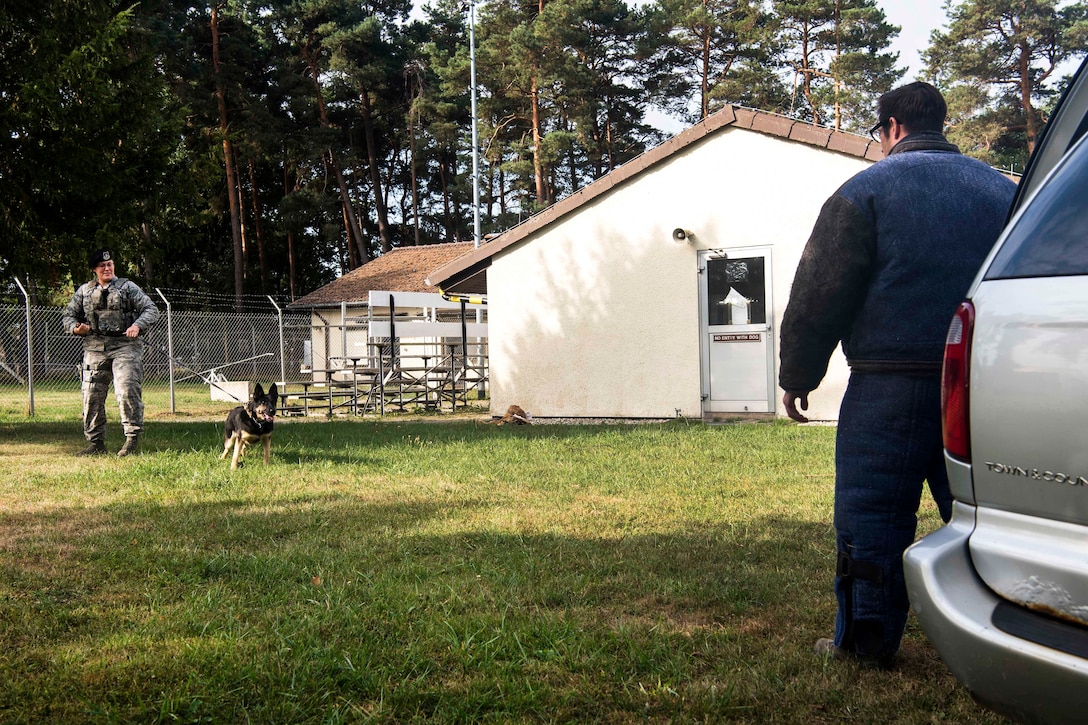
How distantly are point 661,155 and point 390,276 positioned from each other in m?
24.0

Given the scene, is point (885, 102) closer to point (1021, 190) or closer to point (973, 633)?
point (1021, 190)

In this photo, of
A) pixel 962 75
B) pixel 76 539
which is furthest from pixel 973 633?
pixel 962 75

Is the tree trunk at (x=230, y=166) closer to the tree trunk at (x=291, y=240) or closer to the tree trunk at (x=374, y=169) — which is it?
the tree trunk at (x=291, y=240)

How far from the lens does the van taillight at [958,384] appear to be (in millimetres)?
2066

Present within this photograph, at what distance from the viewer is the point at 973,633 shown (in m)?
1.93

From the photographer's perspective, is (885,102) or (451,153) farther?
(451,153)

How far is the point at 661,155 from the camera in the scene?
13773 mm

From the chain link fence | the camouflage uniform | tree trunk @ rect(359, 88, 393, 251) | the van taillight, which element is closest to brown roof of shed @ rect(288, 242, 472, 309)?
the chain link fence

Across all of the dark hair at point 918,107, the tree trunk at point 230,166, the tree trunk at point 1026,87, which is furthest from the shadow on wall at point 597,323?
the tree trunk at point 230,166

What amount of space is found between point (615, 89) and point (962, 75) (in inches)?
495

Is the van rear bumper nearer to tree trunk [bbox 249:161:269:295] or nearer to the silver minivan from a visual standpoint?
the silver minivan

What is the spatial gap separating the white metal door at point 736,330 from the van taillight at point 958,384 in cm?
1105

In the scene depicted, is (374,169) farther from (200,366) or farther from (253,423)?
(253,423)

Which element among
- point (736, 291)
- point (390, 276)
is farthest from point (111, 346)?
point (390, 276)
